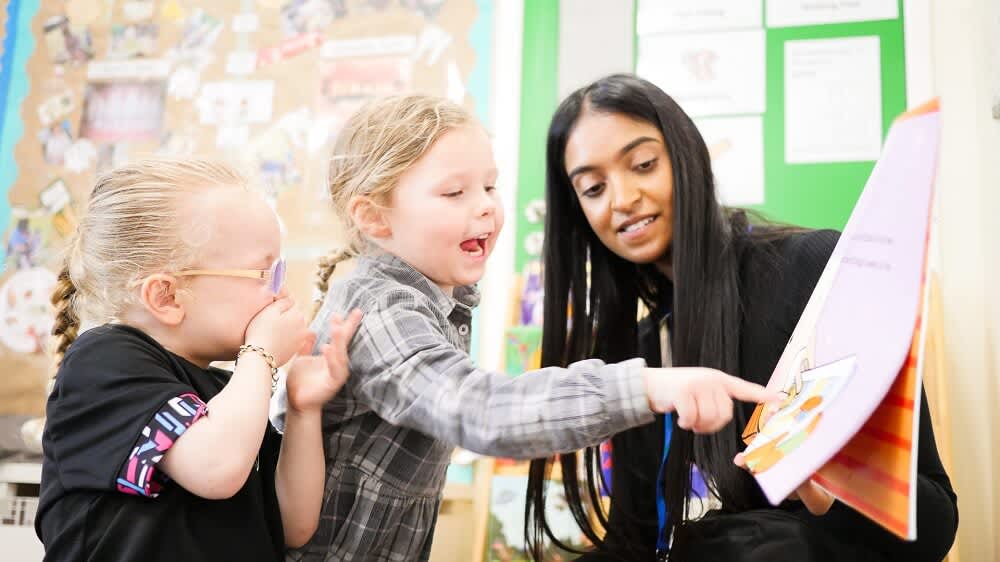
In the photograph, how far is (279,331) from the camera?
1.01 meters

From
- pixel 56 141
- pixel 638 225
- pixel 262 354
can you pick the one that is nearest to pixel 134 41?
pixel 56 141

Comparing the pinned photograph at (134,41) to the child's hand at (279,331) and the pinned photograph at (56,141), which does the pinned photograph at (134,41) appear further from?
the child's hand at (279,331)

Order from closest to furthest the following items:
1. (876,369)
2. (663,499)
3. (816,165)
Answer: (876,369) < (663,499) < (816,165)

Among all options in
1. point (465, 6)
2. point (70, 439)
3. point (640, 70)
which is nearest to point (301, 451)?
point (70, 439)

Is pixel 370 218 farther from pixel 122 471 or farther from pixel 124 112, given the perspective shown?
pixel 124 112

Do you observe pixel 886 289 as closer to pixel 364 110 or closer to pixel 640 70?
pixel 364 110

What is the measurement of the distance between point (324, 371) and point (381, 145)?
0.32 meters

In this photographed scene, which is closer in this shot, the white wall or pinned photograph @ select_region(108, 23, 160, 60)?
the white wall

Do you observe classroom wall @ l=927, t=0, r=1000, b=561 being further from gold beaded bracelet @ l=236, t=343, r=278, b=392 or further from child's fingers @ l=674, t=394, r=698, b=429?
gold beaded bracelet @ l=236, t=343, r=278, b=392

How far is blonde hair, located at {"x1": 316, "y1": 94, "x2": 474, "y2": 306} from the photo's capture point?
109 centimetres

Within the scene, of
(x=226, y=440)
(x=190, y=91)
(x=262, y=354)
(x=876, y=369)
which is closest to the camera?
(x=876, y=369)

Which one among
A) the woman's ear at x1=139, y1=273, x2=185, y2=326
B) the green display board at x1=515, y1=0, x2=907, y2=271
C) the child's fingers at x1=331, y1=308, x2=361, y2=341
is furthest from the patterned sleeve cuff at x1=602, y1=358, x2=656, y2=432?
the green display board at x1=515, y1=0, x2=907, y2=271

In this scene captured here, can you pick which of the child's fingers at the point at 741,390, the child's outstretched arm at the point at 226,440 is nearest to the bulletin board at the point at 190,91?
the child's outstretched arm at the point at 226,440

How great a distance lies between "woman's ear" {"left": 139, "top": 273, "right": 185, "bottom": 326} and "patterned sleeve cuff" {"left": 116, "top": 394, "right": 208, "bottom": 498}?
6.1 inches
